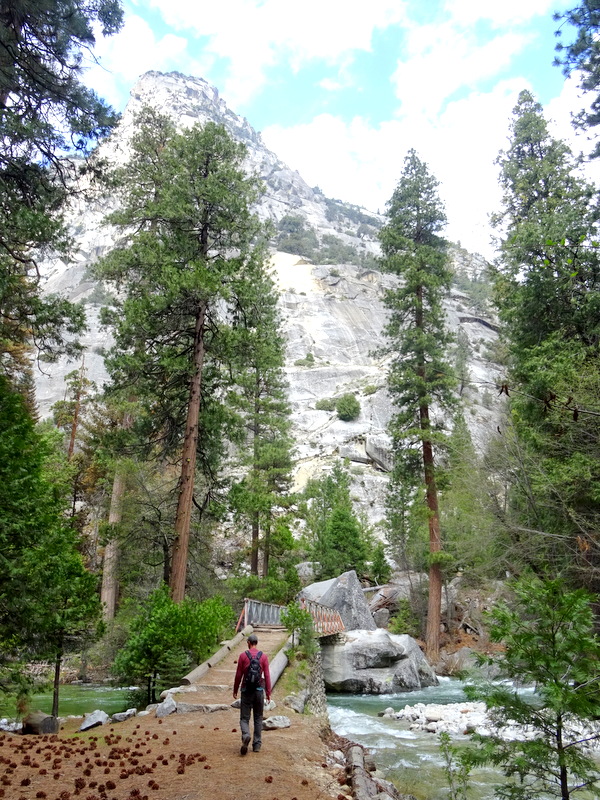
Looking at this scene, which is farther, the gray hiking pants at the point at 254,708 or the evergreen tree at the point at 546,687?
the gray hiking pants at the point at 254,708

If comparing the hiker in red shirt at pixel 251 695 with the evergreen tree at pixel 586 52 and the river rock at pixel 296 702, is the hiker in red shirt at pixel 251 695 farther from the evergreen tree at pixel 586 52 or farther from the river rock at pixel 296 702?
the evergreen tree at pixel 586 52

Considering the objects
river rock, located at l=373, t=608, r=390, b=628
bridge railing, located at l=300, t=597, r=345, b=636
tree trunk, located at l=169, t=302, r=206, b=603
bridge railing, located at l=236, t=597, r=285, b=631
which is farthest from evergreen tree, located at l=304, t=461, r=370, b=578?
tree trunk, located at l=169, t=302, r=206, b=603

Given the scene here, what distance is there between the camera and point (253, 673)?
237 inches

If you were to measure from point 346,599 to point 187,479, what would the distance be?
48.6 feet

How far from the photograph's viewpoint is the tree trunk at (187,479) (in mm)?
12312

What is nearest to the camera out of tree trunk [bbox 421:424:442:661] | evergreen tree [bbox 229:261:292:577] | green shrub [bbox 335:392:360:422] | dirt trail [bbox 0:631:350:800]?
Answer: dirt trail [bbox 0:631:350:800]

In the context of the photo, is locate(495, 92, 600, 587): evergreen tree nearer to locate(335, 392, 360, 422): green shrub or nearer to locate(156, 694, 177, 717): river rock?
locate(156, 694, 177, 717): river rock

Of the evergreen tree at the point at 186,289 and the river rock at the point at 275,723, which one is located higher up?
the evergreen tree at the point at 186,289

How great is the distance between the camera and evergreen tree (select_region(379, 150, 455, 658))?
21016mm

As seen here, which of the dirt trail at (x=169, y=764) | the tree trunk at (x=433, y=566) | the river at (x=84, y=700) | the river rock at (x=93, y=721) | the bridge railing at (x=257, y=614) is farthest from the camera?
the tree trunk at (x=433, y=566)

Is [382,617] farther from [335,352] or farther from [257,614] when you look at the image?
[335,352]

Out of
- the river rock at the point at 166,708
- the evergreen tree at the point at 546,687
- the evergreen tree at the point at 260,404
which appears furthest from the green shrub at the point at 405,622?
the evergreen tree at the point at 546,687

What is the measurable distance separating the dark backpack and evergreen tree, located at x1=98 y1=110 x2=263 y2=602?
6725mm

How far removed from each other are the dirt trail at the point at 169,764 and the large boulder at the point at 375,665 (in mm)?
12660
